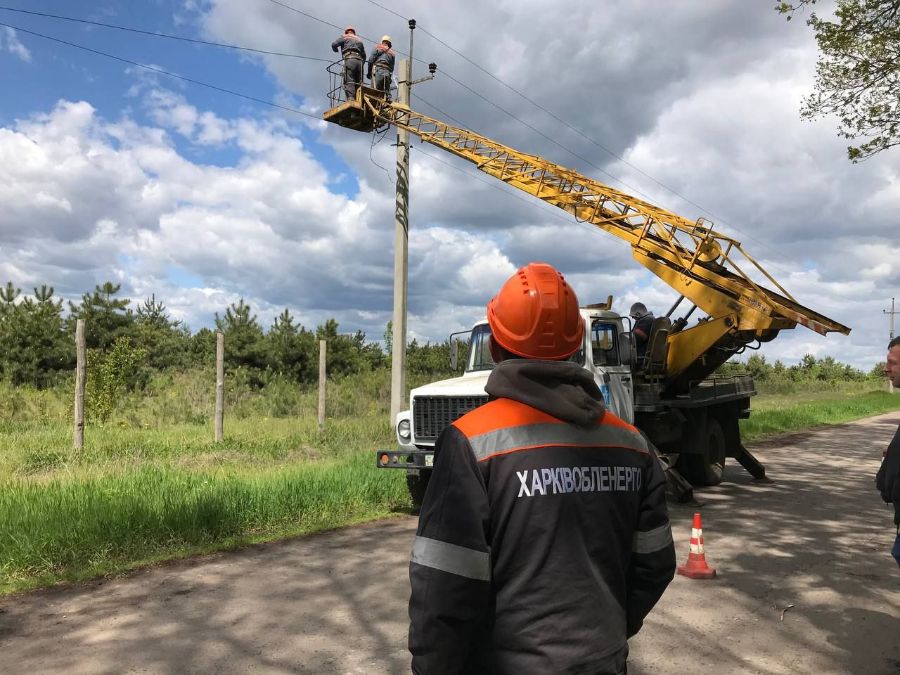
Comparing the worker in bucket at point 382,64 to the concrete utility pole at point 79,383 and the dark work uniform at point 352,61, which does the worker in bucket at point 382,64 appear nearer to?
the dark work uniform at point 352,61

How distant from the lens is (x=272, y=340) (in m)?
23.3

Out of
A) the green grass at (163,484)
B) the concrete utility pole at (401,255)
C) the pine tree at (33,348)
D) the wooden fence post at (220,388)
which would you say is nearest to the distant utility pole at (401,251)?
the concrete utility pole at (401,255)

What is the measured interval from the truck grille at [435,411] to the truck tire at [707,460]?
4899 mm

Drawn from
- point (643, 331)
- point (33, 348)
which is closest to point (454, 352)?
point (643, 331)

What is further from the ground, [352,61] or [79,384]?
[352,61]

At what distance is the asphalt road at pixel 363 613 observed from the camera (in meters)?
4.21

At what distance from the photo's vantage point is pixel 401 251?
1452cm

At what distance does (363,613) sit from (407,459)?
3.05 metres

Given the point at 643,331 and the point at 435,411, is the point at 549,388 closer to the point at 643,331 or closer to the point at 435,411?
the point at 435,411

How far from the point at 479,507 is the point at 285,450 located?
36.5ft

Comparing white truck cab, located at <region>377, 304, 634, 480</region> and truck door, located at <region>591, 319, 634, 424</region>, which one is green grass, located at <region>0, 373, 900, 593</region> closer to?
white truck cab, located at <region>377, 304, 634, 480</region>

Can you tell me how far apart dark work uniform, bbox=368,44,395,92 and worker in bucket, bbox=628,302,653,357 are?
338 inches

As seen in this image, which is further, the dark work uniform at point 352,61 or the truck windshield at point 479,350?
the dark work uniform at point 352,61

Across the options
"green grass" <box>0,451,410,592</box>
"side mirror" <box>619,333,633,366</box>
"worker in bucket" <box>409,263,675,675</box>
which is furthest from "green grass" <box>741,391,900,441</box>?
"worker in bucket" <box>409,263,675,675</box>
